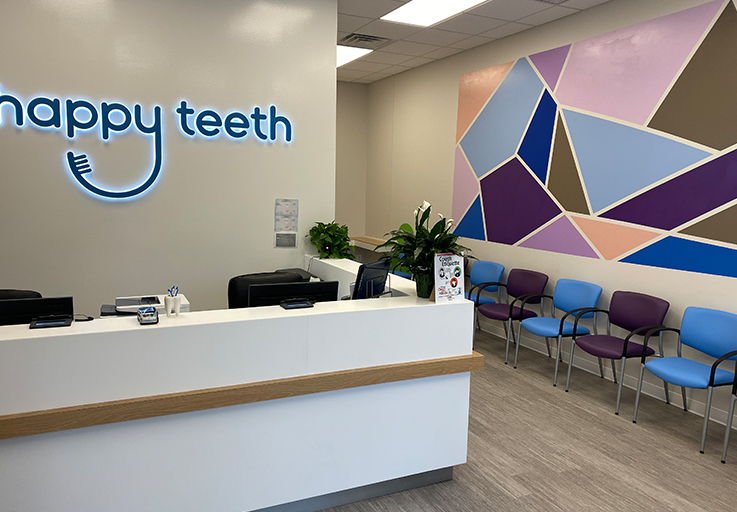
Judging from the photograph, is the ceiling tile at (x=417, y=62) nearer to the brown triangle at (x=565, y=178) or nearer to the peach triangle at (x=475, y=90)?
the peach triangle at (x=475, y=90)

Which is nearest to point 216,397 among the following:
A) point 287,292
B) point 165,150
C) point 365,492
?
point 287,292

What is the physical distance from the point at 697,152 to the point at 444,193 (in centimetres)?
328

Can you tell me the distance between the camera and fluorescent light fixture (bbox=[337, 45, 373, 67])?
6.37 meters

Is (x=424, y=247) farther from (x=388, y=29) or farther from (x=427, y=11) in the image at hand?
(x=388, y=29)

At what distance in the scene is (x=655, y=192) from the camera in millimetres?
4094

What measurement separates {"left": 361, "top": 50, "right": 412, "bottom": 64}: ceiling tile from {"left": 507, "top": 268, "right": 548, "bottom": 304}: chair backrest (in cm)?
314

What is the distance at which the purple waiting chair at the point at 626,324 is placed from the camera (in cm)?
387

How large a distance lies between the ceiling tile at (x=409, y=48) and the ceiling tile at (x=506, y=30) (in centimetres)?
78

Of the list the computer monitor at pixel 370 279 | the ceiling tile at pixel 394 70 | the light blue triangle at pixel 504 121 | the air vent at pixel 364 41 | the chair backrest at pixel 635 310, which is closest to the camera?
the computer monitor at pixel 370 279

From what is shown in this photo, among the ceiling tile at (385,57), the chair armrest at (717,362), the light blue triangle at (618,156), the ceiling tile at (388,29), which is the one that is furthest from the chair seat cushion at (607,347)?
the ceiling tile at (385,57)

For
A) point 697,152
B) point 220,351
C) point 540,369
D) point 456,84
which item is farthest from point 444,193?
point 220,351

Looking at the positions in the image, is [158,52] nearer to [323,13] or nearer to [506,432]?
[323,13]

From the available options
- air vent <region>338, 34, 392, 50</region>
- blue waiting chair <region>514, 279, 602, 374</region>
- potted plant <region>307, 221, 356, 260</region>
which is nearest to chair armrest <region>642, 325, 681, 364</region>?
blue waiting chair <region>514, 279, 602, 374</region>

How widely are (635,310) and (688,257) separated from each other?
56 centimetres
